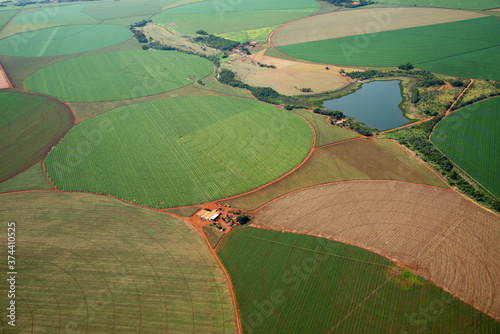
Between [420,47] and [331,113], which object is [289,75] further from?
[420,47]

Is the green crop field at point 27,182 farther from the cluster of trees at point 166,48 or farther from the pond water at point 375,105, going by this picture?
the cluster of trees at point 166,48

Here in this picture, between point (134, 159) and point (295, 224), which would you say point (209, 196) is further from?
point (134, 159)

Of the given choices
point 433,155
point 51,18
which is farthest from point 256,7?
point 433,155

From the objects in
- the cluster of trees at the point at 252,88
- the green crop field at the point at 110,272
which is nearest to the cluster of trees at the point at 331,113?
the cluster of trees at the point at 252,88

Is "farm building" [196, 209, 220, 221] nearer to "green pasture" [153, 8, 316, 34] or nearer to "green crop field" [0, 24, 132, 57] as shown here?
"green crop field" [0, 24, 132, 57]

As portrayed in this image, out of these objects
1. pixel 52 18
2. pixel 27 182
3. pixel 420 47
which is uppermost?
pixel 52 18

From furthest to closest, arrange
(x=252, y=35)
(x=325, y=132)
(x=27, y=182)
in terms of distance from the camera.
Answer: (x=252, y=35)
(x=325, y=132)
(x=27, y=182)

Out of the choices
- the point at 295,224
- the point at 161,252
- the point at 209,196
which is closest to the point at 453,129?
the point at 295,224
